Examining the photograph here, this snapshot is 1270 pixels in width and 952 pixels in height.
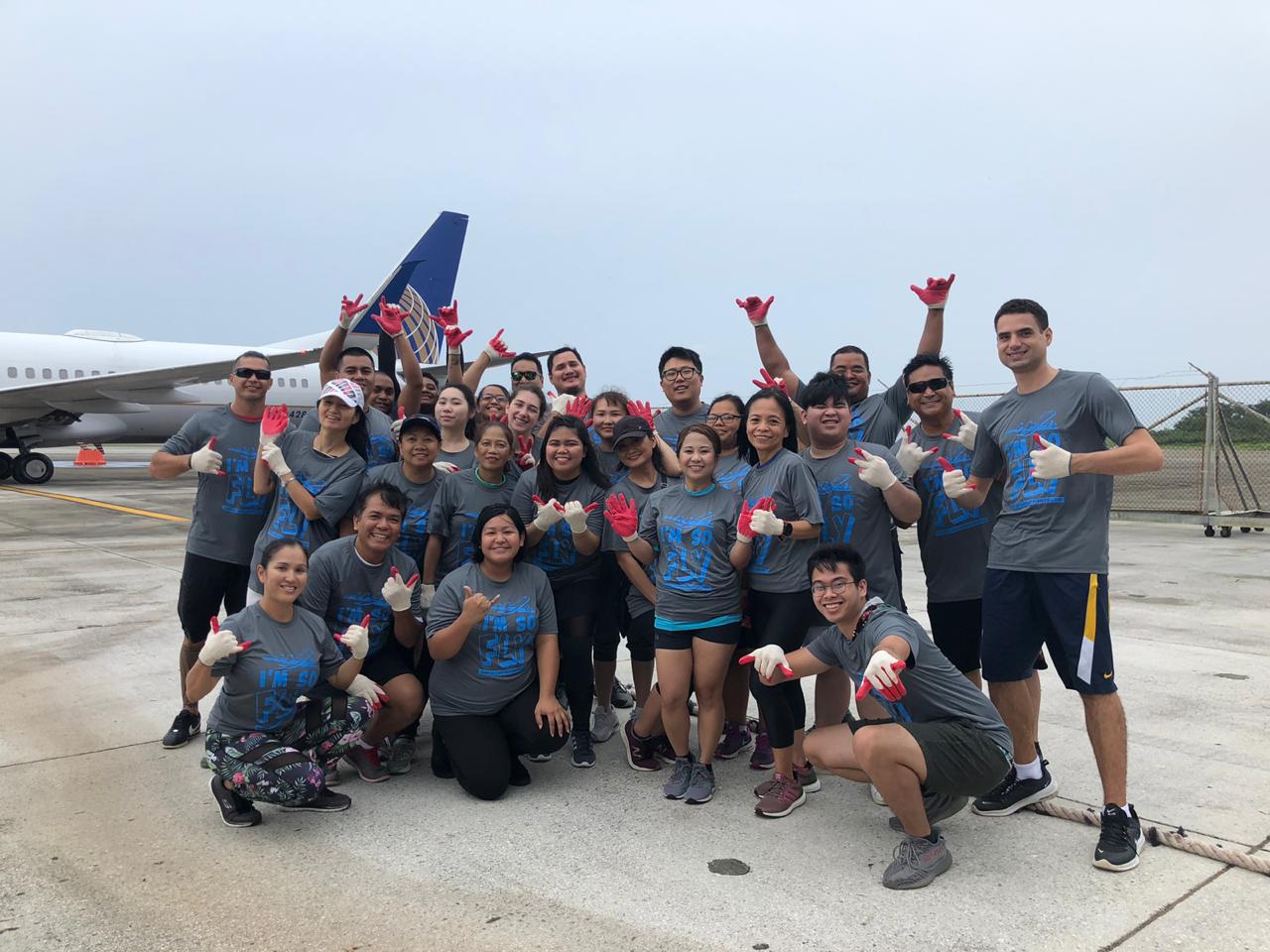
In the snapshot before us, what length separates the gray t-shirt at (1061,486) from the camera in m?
3.19

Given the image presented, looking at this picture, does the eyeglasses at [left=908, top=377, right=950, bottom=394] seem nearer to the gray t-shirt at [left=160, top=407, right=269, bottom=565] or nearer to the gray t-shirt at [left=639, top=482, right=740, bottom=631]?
the gray t-shirt at [left=639, top=482, right=740, bottom=631]

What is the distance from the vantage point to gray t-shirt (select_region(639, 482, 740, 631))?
364 cm

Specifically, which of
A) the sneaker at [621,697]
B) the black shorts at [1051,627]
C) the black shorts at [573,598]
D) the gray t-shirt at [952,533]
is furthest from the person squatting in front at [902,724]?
the sneaker at [621,697]

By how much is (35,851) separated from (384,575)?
1.53 meters

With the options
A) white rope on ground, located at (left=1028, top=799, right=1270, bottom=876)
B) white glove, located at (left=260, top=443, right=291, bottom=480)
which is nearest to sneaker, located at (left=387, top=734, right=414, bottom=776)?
white glove, located at (left=260, top=443, right=291, bottom=480)

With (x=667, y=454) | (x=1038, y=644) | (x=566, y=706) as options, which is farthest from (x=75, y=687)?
(x=1038, y=644)

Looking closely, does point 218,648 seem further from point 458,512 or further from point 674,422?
point 674,422

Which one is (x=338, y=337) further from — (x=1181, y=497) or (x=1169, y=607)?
(x=1181, y=497)

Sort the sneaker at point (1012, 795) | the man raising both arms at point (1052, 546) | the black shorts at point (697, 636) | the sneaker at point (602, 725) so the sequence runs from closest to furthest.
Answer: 1. the man raising both arms at point (1052, 546)
2. the sneaker at point (1012, 795)
3. the black shorts at point (697, 636)
4. the sneaker at point (602, 725)

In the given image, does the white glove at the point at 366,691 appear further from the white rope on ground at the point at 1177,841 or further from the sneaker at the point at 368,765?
the white rope on ground at the point at 1177,841

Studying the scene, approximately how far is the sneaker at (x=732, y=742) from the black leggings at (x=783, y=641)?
0.53m

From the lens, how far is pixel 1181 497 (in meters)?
15.7

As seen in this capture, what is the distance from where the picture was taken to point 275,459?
4.05m

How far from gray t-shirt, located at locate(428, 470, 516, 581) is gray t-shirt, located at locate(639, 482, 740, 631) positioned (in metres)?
0.90
